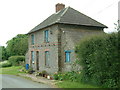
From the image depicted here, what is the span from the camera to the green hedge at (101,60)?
8.48m

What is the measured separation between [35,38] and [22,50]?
22.3 m

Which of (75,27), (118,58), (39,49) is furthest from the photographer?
(39,49)

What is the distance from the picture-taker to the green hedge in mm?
8477

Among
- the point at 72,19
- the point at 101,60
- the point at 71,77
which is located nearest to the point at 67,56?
the point at 71,77

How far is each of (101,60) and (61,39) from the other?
7959 mm

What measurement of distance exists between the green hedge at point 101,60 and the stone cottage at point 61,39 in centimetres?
328

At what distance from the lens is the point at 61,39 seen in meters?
16.5

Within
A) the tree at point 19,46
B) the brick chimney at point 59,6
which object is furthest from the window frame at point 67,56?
the tree at point 19,46

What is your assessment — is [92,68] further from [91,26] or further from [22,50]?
[22,50]

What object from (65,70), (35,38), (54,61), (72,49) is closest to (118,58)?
(72,49)

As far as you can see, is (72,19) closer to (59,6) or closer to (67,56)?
(67,56)

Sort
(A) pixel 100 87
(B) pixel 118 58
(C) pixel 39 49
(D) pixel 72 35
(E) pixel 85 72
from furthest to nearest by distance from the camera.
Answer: (C) pixel 39 49, (D) pixel 72 35, (E) pixel 85 72, (A) pixel 100 87, (B) pixel 118 58

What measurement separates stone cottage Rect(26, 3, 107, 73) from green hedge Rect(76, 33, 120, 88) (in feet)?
10.8

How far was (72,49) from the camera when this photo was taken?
1466 centimetres
